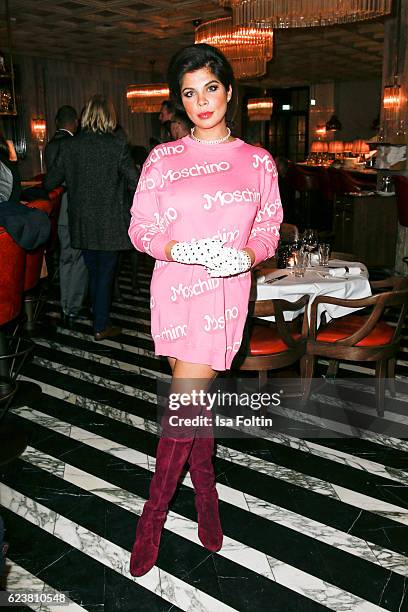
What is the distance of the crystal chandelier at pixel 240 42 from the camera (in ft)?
17.9

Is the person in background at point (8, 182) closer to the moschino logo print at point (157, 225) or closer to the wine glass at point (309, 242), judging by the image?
the moschino logo print at point (157, 225)

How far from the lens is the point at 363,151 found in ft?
55.9

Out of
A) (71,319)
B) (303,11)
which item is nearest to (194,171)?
(303,11)

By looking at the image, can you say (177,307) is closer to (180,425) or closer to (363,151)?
(180,425)

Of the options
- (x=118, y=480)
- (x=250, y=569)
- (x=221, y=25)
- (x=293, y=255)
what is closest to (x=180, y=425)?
(x=250, y=569)

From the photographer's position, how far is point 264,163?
1889mm

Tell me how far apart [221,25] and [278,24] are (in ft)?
5.55

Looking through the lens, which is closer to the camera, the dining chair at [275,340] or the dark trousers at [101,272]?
the dining chair at [275,340]

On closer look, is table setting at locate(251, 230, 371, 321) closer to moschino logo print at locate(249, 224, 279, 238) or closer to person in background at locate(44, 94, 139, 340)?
moschino logo print at locate(249, 224, 279, 238)

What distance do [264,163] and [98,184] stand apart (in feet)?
8.49

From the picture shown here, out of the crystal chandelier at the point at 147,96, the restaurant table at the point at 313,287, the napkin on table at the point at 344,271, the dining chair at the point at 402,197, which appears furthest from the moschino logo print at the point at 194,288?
the crystal chandelier at the point at 147,96

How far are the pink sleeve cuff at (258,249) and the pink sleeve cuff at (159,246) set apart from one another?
27cm

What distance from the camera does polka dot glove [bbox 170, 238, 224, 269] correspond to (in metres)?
1.64

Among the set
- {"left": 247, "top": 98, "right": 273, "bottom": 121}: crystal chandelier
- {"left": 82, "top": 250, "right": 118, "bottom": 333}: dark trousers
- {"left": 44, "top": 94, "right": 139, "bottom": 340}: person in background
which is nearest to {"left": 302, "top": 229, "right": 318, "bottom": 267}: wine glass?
{"left": 44, "top": 94, "right": 139, "bottom": 340}: person in background
